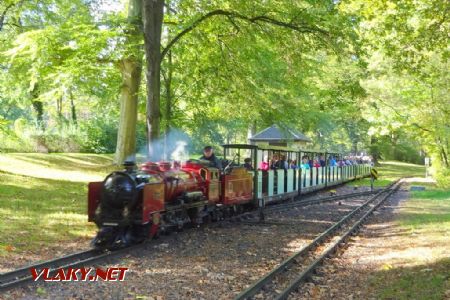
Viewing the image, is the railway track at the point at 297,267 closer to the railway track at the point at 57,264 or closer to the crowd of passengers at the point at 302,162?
the railway track at the point at 57,264

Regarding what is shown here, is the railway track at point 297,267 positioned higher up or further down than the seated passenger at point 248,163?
further down

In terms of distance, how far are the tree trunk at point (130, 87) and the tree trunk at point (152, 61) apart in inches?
41.2

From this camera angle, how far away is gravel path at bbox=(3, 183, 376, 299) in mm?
7031

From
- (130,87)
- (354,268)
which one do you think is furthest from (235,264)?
(130,87)

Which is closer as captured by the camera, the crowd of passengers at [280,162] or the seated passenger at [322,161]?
the crowd of passengers at [280,162]

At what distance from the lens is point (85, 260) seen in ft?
28.0

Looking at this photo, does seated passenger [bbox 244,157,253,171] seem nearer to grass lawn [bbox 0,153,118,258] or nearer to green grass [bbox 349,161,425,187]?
grass lawn [bbox 0,153,118,258]

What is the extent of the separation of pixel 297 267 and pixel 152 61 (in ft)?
25.3

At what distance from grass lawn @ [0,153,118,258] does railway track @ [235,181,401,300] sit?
15.0 feet

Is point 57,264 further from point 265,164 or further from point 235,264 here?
point 265,164

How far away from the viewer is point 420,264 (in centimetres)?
902

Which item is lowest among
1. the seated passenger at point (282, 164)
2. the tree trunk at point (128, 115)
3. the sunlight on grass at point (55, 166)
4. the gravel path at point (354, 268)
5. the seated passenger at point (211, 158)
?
the gravel path at point (354, 268)

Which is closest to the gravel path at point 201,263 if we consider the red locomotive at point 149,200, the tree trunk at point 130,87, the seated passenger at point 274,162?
the red locomotive at point 149,200

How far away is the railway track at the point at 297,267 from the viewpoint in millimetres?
7191
